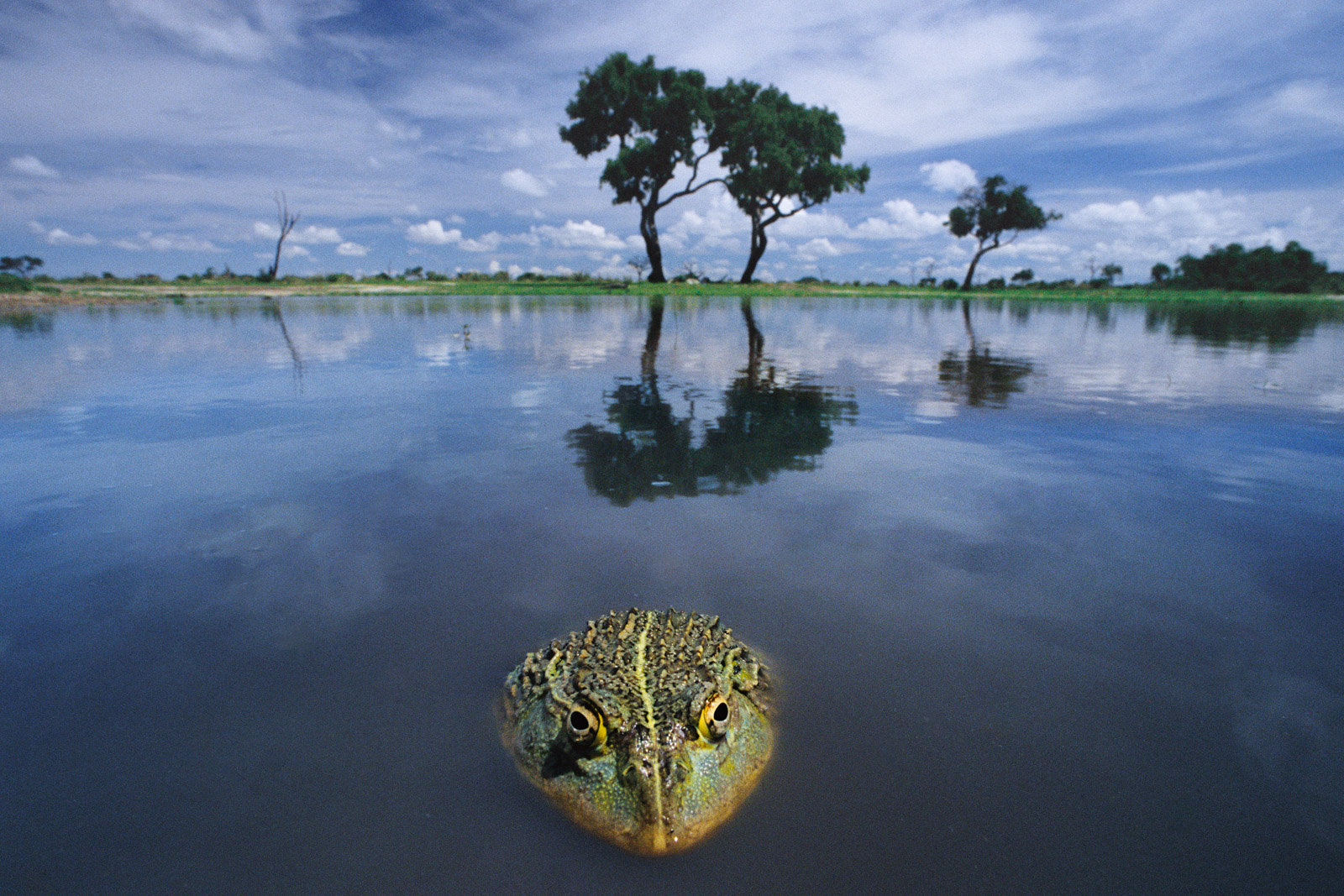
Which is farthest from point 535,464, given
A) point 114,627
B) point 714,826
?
point 714,826

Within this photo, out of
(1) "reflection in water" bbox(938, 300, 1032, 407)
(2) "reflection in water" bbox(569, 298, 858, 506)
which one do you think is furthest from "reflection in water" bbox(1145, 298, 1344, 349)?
(2) "reflection in water" bbox(569, 298, 858, 506)

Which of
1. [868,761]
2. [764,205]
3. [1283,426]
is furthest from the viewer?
[764,205]

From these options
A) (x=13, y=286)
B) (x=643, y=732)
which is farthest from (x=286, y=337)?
(x=13, y=286)

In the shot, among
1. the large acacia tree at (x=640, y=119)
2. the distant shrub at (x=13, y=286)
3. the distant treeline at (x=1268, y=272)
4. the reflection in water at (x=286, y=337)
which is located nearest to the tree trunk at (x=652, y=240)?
the large acacia tree at (x=640, y=119)

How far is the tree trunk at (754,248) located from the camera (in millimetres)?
58938

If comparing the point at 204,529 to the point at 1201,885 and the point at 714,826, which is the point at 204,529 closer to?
the point at 714,826

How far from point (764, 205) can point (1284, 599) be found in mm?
57891

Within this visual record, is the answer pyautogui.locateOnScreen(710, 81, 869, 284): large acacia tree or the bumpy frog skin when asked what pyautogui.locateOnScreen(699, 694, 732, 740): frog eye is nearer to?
the bumpy frog skin

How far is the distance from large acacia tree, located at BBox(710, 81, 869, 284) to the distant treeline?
72.2m

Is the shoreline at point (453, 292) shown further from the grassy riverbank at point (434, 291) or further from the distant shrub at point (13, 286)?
the distant shrub at point (13, 286)

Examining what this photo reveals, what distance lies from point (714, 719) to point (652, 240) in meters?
58.3

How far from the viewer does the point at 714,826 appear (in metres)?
2.80

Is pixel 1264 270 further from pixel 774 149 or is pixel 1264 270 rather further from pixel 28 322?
pixel 28 322

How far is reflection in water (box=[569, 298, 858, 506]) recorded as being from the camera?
275 inches
